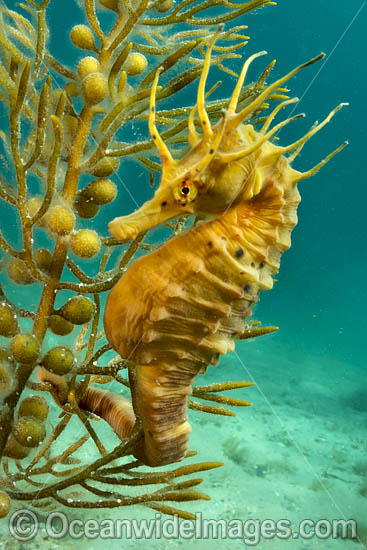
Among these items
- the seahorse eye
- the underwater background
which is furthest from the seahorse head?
the underwater background

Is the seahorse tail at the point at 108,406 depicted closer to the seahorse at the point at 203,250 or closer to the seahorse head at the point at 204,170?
the seahorse at the point at 203,250

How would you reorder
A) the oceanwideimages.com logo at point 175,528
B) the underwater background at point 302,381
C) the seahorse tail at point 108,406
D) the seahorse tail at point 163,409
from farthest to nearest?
the underwater background at point 302,381
the oceanwideimages.com logo at point 175,528
the seahorse tail at point 108,406
the seahorse tail at point 163,409

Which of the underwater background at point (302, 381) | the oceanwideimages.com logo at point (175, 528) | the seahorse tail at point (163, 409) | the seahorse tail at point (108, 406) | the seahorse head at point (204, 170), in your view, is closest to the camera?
the seahorse head at point (204, 170)

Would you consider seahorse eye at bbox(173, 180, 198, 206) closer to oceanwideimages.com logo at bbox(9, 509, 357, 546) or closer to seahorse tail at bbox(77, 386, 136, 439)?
seahorse tail at bbox(77, 386, 136, 439)

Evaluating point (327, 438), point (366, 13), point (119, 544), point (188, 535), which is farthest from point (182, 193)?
point (366, 13)

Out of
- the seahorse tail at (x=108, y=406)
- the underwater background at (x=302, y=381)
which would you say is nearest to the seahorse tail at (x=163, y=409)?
the seahorse tail at (x=108, y=406)

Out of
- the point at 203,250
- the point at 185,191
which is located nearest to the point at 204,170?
the point at 185,191

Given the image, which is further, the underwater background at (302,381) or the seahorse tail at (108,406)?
the underwater background at (302,381)

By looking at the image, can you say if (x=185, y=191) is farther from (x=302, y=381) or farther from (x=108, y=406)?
(x=302, y=381)

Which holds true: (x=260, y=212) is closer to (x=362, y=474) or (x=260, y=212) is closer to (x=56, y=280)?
(x=56, y=280)
